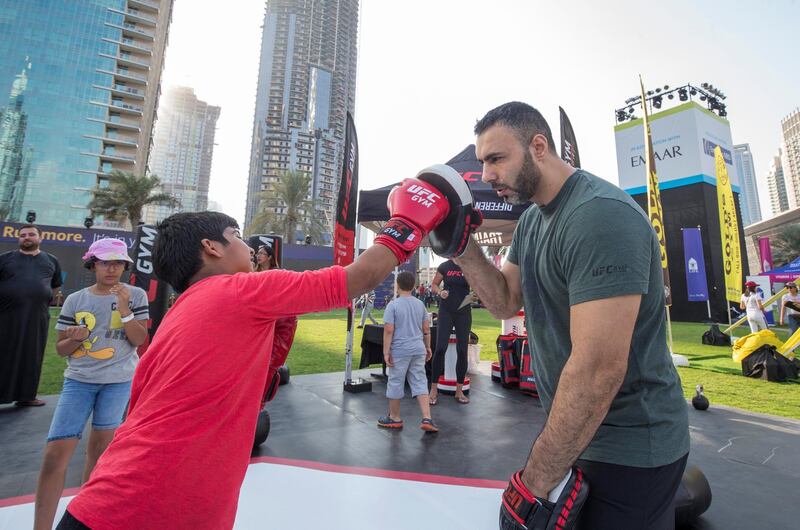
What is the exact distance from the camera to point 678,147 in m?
21.9

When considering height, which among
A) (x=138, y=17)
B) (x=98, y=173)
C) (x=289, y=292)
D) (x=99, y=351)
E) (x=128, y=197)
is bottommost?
(x=99, y=351)

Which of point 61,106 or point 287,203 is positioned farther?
point 61,106

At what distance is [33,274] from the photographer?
14.9ft

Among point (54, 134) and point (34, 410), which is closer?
point (34, 410)

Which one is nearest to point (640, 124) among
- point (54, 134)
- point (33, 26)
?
point (54, 134)

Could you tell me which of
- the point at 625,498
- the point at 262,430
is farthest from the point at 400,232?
the point at 262,430

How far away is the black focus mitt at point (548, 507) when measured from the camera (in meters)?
1.00

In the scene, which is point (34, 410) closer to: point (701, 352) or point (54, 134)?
point (701, 352)

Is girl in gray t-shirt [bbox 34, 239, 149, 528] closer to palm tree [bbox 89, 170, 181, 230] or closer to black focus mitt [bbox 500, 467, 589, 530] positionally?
black focus mitt [bbox 500, 467, 589, 530]

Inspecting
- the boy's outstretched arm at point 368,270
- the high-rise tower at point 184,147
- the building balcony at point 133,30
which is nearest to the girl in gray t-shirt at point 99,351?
the boy's outstretched arm at point 368,270

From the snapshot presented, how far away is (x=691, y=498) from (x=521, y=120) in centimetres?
265

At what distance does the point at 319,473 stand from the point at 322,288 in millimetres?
2558

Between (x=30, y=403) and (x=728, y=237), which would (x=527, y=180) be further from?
(x=728, y=237)

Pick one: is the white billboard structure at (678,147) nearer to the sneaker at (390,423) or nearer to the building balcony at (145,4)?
the sneaker at (390,423)
